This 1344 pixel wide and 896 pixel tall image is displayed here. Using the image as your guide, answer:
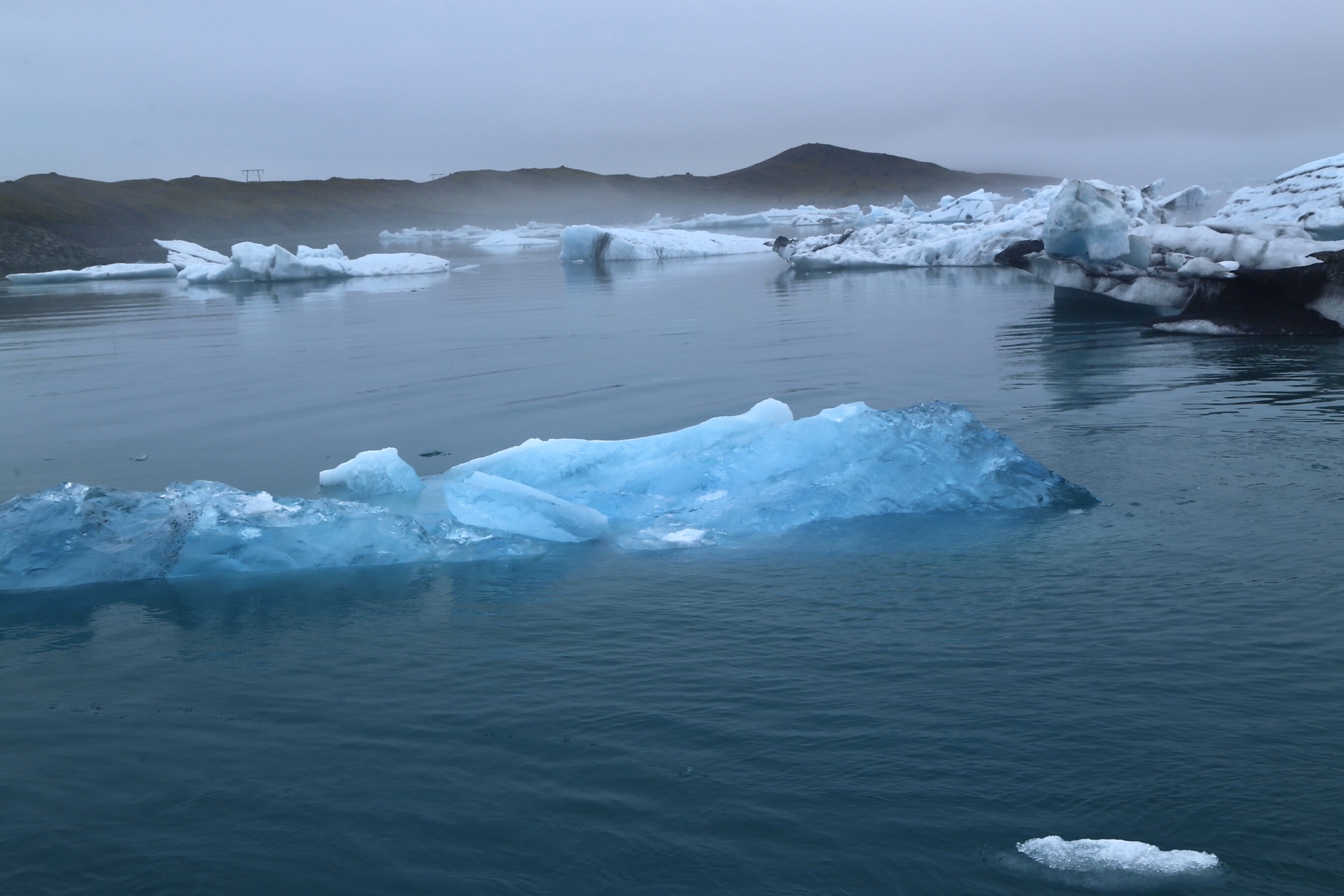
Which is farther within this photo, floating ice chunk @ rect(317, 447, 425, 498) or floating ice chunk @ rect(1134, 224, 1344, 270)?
floating ice chunk @ rect(1134, 224, 1344, 270)

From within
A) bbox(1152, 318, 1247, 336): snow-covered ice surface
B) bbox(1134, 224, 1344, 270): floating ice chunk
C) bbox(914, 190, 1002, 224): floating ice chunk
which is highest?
bbox(914, 190, 1002, 224): floating ice chunk

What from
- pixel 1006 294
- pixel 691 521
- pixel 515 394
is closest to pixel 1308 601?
pixel 691 521

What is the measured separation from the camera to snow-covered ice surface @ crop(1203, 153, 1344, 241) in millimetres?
17188

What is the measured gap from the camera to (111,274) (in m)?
36.9

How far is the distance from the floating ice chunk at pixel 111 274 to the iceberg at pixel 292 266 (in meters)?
4.09

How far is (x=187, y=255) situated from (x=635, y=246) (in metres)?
16.2

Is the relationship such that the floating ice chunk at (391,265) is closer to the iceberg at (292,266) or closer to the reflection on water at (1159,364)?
the iceberg at (292,266)

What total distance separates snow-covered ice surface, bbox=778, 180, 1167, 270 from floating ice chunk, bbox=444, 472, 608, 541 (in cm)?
1877

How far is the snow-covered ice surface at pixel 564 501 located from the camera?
19.9 feet

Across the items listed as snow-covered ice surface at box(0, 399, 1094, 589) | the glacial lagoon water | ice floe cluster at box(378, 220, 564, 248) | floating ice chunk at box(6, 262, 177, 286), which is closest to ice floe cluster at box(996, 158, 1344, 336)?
the glacial lagoon water

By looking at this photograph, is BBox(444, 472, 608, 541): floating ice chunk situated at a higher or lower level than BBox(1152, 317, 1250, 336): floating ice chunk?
lower

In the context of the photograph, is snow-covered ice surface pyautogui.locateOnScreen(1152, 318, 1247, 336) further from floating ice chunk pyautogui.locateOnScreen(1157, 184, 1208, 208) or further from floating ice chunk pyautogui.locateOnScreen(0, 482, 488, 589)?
floating ice chunk pyautogui.locateOnScreen(1157, 184, 1208, 208)

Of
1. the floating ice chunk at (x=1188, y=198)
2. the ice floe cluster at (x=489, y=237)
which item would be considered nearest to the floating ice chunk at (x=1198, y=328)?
the floating ice chunk at (x=1188, y=198)

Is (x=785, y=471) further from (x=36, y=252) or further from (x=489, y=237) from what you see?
(x=489, y=237)
